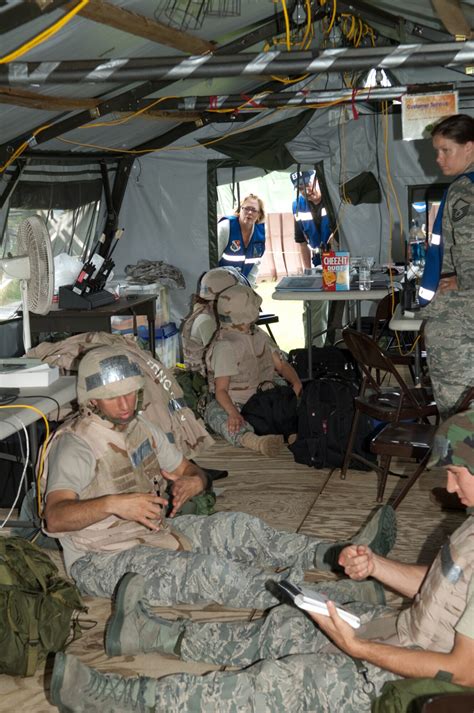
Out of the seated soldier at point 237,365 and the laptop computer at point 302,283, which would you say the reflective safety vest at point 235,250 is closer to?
the laptop computer at point 302,283

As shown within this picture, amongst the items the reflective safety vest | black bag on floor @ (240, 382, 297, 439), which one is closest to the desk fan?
black bag on floor @ (240, 382, 297, 439)

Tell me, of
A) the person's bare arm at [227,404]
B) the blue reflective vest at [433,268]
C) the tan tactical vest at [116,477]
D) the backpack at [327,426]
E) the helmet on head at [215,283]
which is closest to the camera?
the tan tactical vest at [116,477]

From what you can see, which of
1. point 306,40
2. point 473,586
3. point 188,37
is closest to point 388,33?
point 306,40

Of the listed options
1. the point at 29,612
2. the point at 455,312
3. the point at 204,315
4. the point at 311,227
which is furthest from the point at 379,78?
the point at 29,612

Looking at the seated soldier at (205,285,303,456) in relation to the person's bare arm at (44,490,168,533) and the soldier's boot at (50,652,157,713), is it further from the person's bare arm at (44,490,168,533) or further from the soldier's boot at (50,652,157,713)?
the soldier's boot at (50,652,157,713)

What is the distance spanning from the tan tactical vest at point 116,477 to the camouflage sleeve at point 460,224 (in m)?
1.88

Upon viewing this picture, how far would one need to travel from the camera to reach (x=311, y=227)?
1093 centimetres

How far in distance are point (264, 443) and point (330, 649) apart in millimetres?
3694

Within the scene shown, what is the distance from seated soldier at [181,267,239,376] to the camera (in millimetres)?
7875

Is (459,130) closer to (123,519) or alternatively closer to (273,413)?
(123,519)

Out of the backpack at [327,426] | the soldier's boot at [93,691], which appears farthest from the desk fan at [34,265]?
the backpack at [327,426]

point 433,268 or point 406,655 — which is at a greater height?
point 433,268

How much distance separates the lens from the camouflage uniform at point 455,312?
15.4 ft

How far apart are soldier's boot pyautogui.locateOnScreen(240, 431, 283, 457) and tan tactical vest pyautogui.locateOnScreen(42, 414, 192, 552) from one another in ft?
8.51
